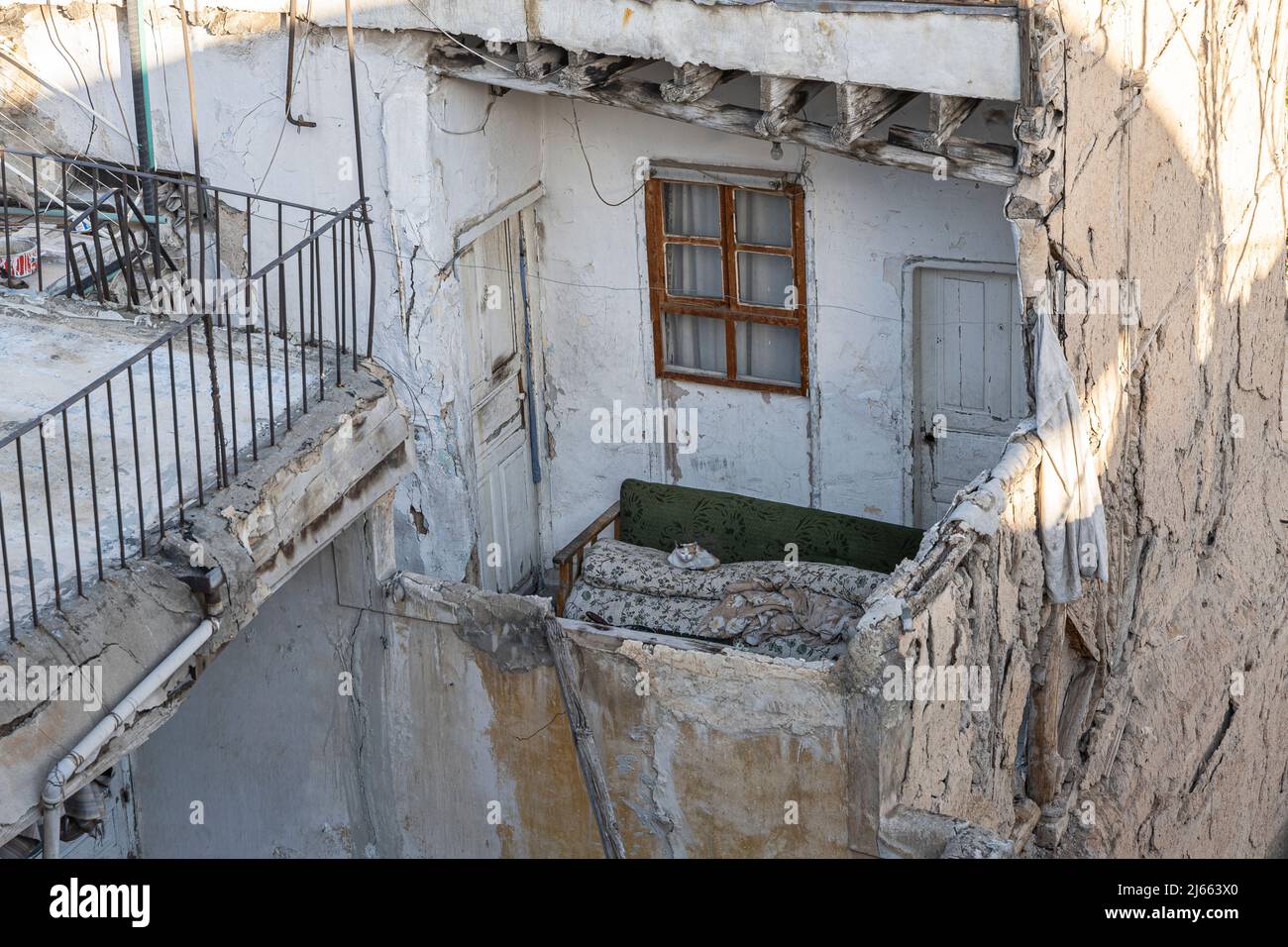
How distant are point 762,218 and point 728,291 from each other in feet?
1.76

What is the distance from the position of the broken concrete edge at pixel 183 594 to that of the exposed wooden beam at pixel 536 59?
8.23 feet

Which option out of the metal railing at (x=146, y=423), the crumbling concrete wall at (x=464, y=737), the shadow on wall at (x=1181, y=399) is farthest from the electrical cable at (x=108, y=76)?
the shadow on wall at (x=1181, y=399)

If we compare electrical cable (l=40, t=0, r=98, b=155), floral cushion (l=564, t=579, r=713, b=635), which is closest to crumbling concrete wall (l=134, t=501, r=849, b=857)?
floral cushion (l=564, t=579, r=713, b=635)

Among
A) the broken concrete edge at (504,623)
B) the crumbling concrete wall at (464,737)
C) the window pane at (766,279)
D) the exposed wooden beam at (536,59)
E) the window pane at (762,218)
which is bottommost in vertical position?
the crumbling concrete wall at (464,737)

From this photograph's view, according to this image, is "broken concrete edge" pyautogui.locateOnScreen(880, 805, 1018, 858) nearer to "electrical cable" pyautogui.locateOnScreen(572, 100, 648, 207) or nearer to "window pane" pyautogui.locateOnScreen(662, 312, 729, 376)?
"window pane" pyautogui.locateOnScreen(662, 312, 729, 376)

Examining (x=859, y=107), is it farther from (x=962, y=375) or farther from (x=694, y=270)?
(x=694, y=270)

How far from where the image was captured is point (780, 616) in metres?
9.68

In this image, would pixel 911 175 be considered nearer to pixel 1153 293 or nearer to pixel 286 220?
pixel 1153 293

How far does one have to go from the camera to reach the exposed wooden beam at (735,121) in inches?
347

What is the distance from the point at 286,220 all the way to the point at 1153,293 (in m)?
5.39

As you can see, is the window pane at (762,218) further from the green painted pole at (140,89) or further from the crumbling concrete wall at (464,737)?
the green painted pole at (140,89)

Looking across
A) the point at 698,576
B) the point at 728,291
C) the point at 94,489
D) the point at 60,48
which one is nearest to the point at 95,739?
the point at 94,489

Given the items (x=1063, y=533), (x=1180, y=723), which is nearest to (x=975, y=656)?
(x=1063, y=533)

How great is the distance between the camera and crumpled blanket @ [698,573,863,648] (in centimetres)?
957
